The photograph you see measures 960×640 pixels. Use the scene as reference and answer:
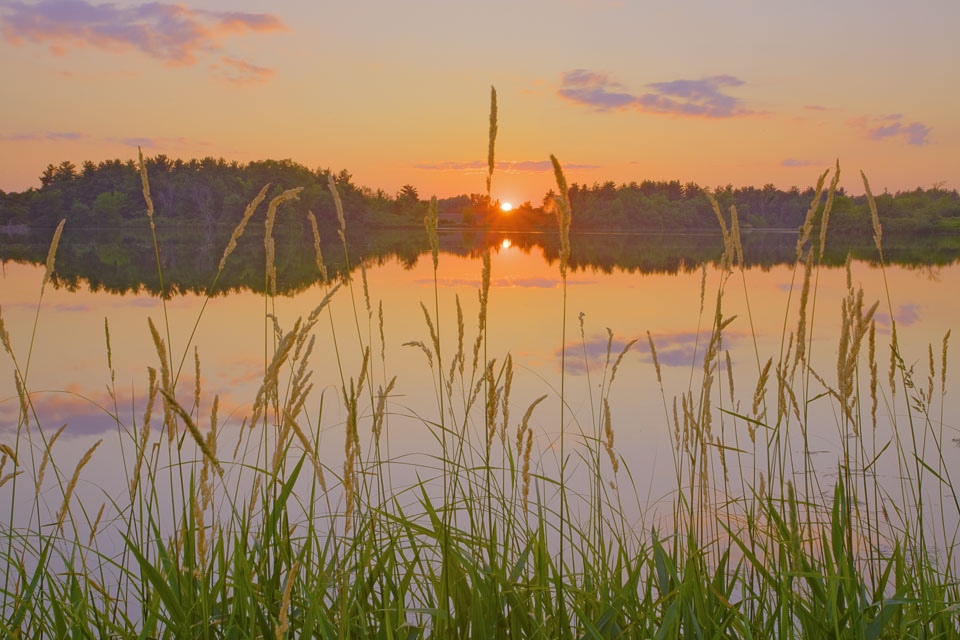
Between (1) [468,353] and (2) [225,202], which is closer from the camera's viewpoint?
(1) [468,353]

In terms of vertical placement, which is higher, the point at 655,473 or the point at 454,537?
the point at 454,537

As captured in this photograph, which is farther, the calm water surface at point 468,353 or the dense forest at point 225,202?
the dense forest at point 225,202

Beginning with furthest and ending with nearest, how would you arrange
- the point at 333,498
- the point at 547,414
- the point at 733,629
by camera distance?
the point at 547,414
the point at 333,498
the point at 733,629

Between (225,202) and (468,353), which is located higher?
(225,202)

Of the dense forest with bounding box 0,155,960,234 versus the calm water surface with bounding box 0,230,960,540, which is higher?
the dense forest with bounding box 0,155,960,234

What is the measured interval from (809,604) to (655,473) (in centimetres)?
314

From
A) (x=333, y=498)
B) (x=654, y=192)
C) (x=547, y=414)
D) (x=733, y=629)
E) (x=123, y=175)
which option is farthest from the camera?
(x=654, y=192)

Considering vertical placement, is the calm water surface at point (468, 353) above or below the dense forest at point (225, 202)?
below

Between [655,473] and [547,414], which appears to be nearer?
[655,473]

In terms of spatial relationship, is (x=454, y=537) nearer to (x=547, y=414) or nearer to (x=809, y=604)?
(x=809, y=604)

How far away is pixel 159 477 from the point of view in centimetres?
501

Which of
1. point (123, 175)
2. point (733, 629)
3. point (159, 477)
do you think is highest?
point (123, 175)

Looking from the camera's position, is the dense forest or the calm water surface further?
the dense forest

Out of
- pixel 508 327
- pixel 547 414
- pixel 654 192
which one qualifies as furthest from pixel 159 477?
pixel 654 192
